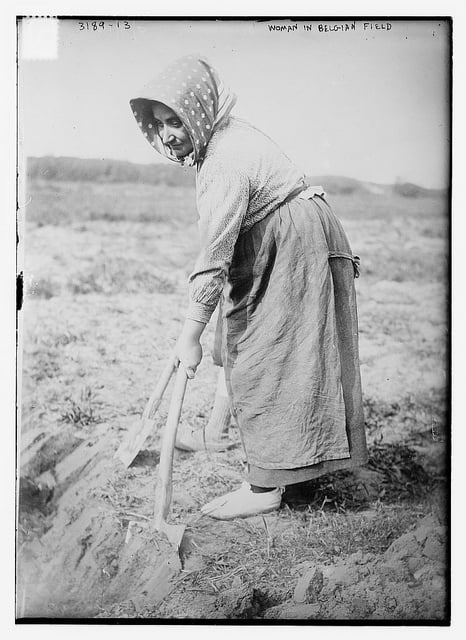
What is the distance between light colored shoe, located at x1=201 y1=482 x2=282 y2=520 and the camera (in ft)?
8.23

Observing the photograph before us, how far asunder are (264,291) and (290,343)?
0.18 meters

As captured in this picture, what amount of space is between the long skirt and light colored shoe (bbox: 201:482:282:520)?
0.04 m

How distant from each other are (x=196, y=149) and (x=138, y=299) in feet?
1.65

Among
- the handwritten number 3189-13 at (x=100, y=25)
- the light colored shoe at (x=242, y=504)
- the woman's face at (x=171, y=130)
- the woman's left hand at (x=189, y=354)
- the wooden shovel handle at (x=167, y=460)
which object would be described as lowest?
the light colored shoe at (x=242, y=504)

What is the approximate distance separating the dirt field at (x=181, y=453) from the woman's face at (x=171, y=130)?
5.4 inches

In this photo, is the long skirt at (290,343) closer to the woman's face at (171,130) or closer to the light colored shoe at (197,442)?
the light colored shoe at (197,442)

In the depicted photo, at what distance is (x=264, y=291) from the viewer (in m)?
2.47

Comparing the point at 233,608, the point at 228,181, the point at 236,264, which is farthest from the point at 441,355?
the point at 233,608

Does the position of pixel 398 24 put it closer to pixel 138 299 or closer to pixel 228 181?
pixel 228 181

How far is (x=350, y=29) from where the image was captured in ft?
8.36

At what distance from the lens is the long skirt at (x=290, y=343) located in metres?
2.46

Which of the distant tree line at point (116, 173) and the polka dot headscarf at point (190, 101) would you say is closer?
the polka dot headscarf at point (190, 101)

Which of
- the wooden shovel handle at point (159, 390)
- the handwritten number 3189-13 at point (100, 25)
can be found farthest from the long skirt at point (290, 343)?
the handwritten number 3189-13 at point (100, 25)

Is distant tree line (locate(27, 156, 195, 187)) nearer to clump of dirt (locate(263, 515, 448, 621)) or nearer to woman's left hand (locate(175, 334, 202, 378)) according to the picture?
woman's left hand (locate(175, 334, 202, 378))
